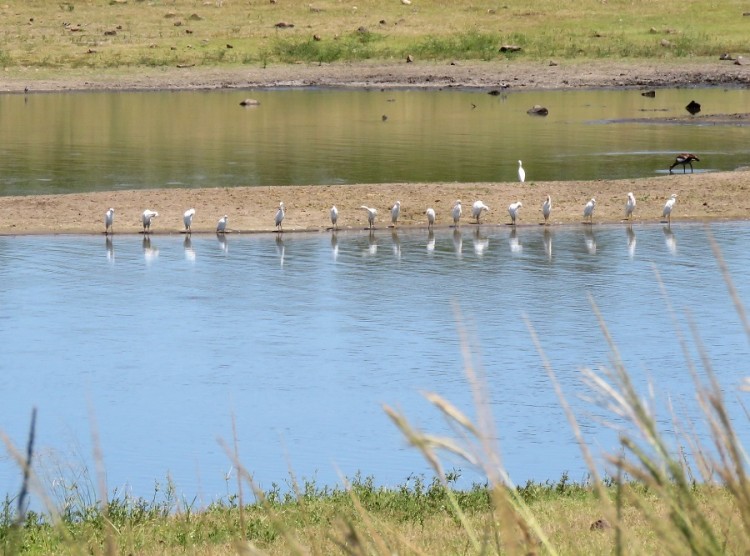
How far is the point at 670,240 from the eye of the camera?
26.9 metres

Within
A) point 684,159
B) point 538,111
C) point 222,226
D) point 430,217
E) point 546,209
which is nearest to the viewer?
point 222,226

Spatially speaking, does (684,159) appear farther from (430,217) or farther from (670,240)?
(430,217)

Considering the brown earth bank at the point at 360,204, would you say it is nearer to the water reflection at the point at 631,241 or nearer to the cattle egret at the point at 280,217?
the cattle egret at the point at 280,217

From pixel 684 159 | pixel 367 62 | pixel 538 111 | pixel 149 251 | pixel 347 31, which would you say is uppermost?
pixel 347 31

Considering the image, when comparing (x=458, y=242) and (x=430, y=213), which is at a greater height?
(x=430, y=213)

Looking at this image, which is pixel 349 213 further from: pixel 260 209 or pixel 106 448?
pixel 106 448

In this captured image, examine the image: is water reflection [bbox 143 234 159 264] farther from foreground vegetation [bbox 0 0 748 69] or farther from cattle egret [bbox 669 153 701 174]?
foreground vegetation [bbox 0 0 748 69]

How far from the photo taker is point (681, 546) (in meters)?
3.24

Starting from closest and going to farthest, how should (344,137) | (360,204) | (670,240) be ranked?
1. (670,240)
2. (360,204)
3. (344,137)

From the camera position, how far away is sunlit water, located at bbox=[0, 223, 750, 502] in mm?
14516

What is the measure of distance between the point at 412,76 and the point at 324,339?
4776 centimetres

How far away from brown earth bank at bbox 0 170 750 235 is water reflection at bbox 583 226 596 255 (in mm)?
549

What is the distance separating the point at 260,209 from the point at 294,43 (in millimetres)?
43127

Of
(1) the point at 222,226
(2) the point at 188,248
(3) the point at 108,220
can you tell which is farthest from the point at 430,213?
Result: (3) the point at 108,220
